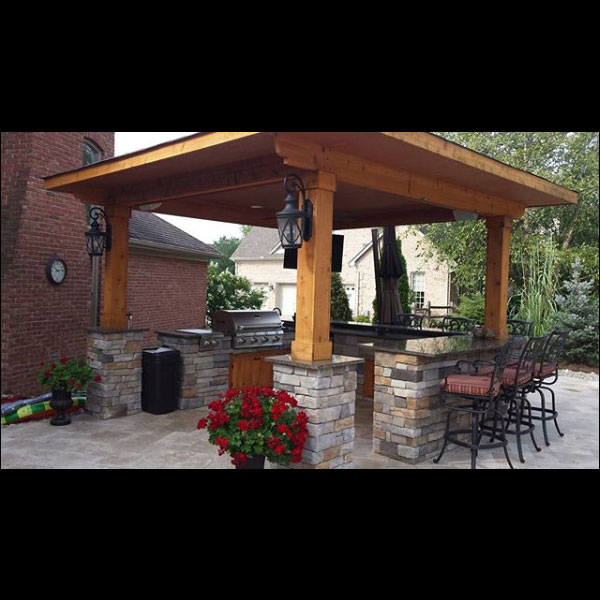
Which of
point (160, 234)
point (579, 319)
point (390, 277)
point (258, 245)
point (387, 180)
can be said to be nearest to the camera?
point (579, 319)

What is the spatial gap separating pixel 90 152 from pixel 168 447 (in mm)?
4970

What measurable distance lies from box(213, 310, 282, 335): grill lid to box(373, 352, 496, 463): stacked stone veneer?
2475 mm

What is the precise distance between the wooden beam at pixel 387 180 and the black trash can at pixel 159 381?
319 centimetres

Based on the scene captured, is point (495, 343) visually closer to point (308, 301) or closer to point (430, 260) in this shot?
point (308, 301)

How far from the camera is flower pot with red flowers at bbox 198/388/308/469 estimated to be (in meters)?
3.68

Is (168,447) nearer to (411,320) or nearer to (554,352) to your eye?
(554,352)

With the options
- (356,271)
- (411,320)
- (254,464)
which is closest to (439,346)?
(254,464)

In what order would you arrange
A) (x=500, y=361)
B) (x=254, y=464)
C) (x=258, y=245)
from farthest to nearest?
(x=258, y=245) → (x=500, y=361) → (x=254, y=464)

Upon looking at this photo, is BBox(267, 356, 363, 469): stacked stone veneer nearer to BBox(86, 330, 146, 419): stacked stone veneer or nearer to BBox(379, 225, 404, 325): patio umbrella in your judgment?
BBox(86, 330, 146, 419): stacked stone veneer

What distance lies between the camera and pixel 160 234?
32.5ft

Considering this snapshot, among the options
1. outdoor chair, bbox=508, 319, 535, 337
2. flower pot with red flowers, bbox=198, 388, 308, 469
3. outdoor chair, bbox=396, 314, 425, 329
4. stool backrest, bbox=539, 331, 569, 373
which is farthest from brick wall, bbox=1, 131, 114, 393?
outdoor chair, bbox=508, 319, 535, 337

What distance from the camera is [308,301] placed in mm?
4086
